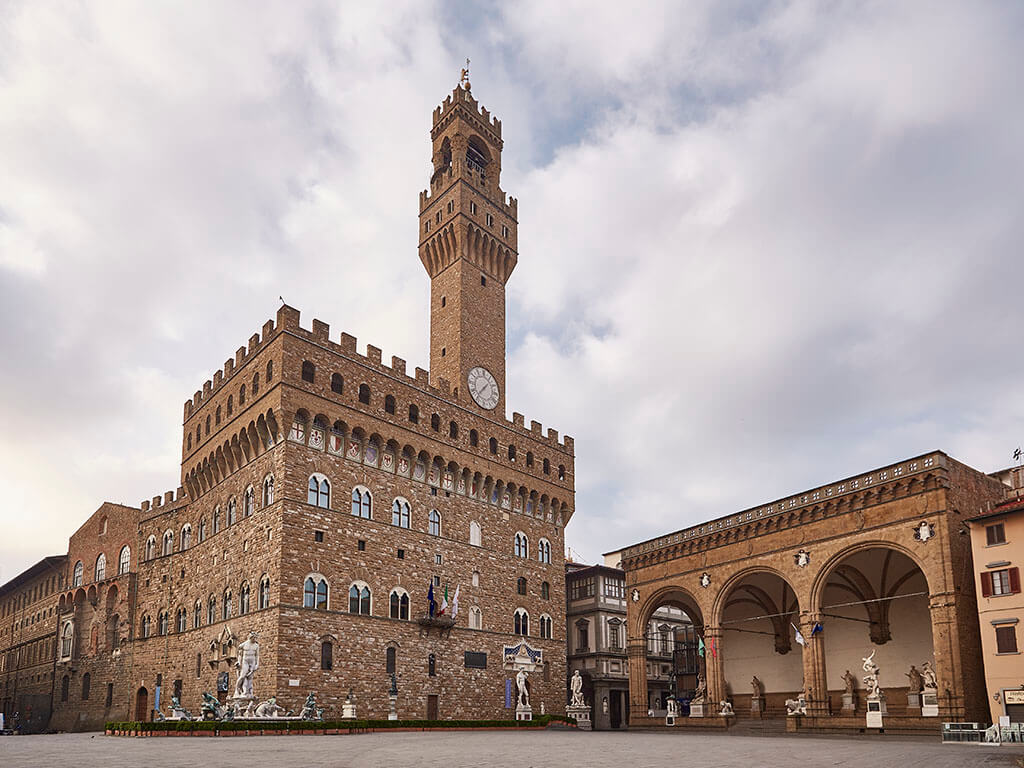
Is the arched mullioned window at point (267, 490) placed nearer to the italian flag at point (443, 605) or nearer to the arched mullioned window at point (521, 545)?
the italian flag at point (443, 605)

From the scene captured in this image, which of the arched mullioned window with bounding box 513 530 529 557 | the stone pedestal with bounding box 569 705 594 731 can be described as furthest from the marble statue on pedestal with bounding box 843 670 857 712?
the arched mullioned window with bounding box 513 530 529 557

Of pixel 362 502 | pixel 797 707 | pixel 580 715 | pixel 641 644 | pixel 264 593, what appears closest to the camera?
pixel 797 707

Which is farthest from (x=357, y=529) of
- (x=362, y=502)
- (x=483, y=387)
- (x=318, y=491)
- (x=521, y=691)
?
(x=483, y=387)

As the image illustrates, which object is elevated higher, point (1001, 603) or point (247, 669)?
point (1001, 603)

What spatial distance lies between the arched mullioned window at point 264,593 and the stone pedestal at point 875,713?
82.0ft

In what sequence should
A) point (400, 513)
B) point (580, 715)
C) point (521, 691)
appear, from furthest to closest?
point (580, 715), point (521, 691), point (400, 513)

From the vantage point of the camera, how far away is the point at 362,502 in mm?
41531

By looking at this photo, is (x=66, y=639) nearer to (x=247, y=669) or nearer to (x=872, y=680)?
(x=247, y=669)

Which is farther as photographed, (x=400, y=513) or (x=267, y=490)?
(x=400, y=513)

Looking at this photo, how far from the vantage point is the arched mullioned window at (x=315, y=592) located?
124ft

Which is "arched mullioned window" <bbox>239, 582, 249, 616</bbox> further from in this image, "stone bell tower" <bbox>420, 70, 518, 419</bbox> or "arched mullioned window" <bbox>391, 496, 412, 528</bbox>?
"stone bell tower" <bbox>420, 70, 518, 419</bbox>

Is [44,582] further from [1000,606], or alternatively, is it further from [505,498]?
[1000,606]

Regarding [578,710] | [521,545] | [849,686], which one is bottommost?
[578,710]

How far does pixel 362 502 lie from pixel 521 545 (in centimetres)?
1232
